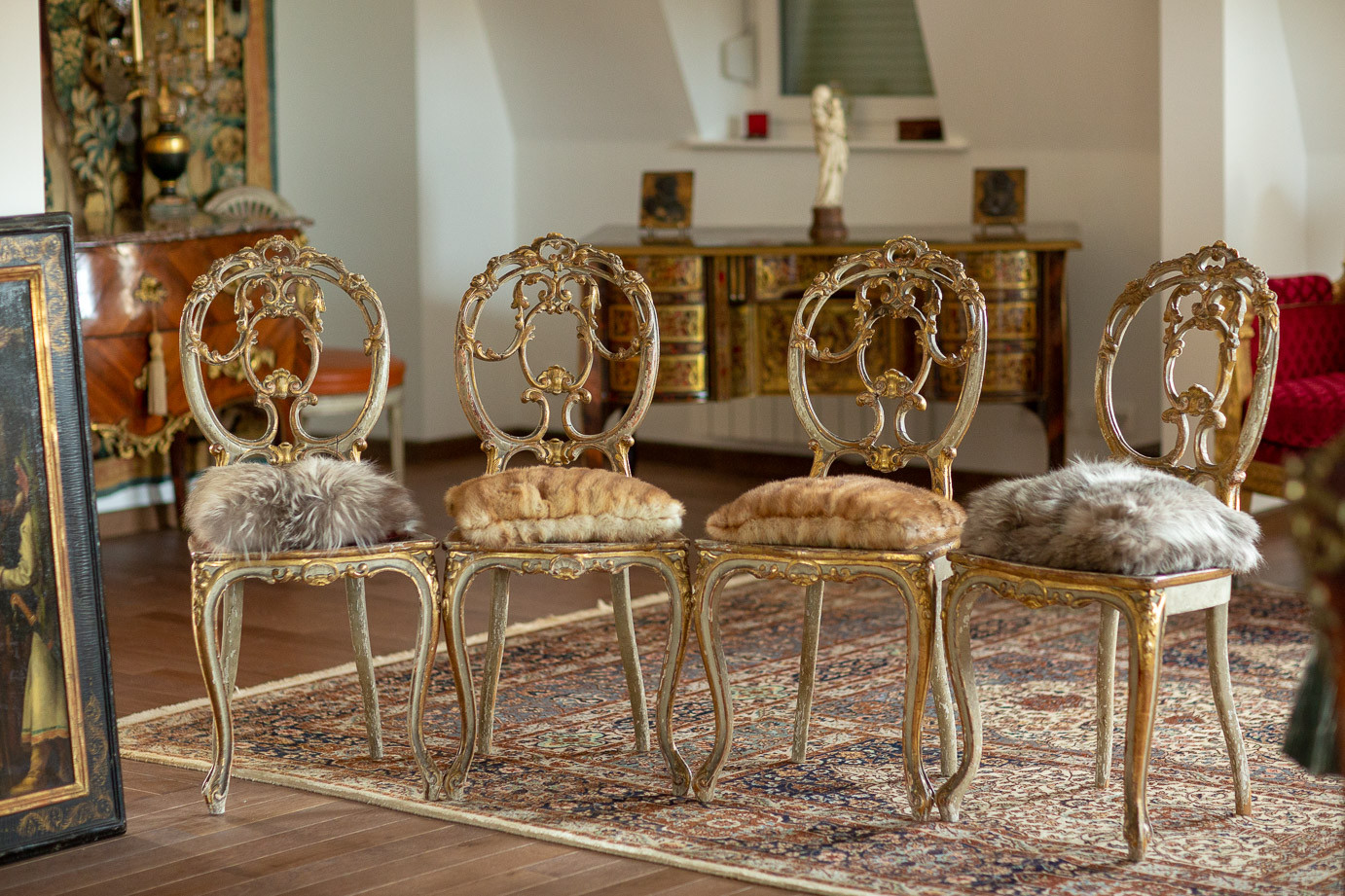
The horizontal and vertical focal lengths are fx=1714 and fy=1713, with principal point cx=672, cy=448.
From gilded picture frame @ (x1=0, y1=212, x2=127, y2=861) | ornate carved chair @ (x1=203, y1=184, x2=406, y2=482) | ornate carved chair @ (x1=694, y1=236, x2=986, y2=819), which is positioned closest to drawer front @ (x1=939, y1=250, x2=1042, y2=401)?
ornate carved chair @ (x1=203, y1=184, x2=406, y2=482)

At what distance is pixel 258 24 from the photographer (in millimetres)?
6449

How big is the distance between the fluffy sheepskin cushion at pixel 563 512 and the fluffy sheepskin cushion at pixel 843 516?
14 centimetres

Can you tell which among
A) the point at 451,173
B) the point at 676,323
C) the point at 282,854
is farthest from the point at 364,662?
the point at 451,173

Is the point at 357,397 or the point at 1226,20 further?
the point at 357,397

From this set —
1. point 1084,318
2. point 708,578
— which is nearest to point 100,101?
point 1084,318

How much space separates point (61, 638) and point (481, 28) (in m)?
4.70

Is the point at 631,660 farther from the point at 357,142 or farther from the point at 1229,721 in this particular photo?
the point at 357,142

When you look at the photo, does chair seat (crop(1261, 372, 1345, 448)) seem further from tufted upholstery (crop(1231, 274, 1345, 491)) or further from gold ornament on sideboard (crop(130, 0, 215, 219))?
gold ornament on sideboard (crop(130, 0, 215, 219))

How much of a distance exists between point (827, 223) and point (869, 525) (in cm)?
291

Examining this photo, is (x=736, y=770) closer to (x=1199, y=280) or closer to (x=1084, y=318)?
(x=1199, y=280)

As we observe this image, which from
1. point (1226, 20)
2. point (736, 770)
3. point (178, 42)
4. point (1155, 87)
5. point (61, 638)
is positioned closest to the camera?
point (61, 638)

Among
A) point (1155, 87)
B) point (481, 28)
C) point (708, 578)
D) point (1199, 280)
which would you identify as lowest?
point (708, 578)

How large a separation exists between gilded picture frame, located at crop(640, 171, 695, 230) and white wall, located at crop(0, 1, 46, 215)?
277 cm

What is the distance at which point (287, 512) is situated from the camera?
9.51ft
